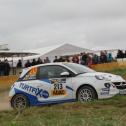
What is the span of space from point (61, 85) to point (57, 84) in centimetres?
14

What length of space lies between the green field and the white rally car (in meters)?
0.73

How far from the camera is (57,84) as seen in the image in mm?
17719

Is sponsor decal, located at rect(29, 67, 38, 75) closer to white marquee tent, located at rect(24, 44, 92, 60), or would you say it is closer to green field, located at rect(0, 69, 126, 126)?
green field, located at rect(0, 69, 126, 126)

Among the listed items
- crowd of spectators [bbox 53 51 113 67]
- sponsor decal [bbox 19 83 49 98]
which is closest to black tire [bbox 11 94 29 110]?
sponsor decal [bbox 19 83 49 98]

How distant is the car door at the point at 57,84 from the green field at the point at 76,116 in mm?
1636

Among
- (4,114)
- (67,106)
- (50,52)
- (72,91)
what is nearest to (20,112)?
(4,114)

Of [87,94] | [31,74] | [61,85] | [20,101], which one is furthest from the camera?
[31,74]

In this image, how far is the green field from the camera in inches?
422

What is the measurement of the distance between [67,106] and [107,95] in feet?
8.34

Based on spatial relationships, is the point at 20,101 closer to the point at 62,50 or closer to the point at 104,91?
the point at 104,91

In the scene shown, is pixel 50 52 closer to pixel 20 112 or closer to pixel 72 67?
pixel 72 67

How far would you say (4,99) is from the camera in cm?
2391

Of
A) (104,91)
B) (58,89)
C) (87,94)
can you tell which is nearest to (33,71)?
(58,89)

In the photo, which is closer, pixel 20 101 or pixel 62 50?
pixel 20 101
